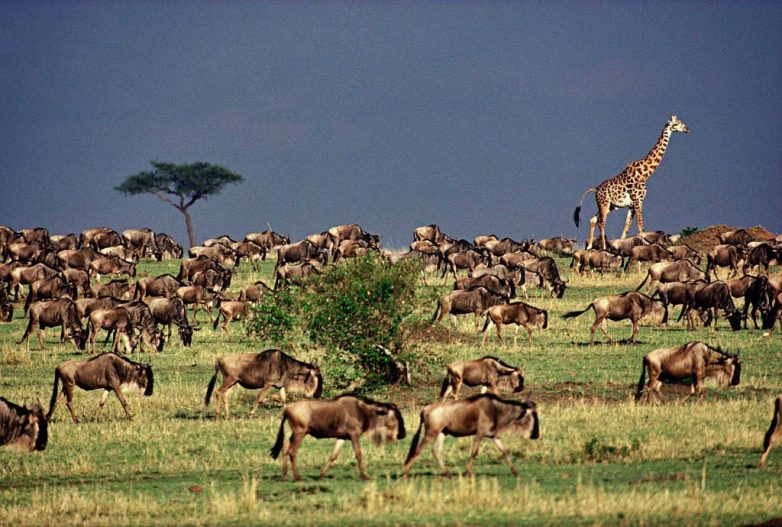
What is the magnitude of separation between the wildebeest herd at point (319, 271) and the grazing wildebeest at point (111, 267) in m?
0.04

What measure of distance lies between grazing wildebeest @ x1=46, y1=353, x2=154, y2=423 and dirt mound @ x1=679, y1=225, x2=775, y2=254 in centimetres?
3332

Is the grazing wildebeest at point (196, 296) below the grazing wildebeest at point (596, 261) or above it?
below

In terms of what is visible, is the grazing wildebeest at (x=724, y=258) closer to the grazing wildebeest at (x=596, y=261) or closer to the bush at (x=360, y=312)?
the grazing wildebeest at (x=596, y=261)

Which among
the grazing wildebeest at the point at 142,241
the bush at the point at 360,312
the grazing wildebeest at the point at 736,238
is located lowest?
the bush at the point at 360,312

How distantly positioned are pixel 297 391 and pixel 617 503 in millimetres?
8485

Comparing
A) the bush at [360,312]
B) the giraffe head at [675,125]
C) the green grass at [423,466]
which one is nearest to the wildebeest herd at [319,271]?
the green grass at [423,466]

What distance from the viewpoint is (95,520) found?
1269cm

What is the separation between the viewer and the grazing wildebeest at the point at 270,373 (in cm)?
1983

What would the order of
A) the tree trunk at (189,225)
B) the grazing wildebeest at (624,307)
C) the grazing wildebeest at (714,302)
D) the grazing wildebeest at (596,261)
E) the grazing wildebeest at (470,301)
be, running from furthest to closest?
the tree trunk at (189,225), the grazing wildebeest at (596,261), the grazing wildebeest at (470,301), the grazing wildebeest at (714,302), the grazing wildebeest at (624,307)

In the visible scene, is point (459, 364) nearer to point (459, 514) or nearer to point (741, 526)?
point (459, 514)

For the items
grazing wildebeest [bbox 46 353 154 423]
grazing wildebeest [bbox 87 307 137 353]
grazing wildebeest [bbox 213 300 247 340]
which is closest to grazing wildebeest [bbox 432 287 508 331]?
grazing wildebeest [bbox 213 300 247 340]

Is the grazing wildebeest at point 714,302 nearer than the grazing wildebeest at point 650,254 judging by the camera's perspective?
Yes

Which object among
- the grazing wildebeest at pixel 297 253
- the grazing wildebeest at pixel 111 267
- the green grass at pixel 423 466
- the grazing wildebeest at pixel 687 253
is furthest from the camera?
the grazing wildebeest at pixel 297 253

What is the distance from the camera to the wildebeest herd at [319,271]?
14258 mm
